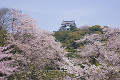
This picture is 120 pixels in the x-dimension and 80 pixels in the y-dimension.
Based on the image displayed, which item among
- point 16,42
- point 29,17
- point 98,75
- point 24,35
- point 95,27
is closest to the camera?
point 98,75

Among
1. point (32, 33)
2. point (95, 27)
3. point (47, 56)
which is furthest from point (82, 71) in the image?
point (95, 27)

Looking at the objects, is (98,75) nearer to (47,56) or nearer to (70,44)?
(47,56)

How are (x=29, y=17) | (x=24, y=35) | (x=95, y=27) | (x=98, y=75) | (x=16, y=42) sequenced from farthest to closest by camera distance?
(x=95, y=27)
(x=29, y=17)
(x=24, y=35)
(x=16, y=42)
(x=98, y=75)

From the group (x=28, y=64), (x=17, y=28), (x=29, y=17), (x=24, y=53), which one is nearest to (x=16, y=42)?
(x=24, y=53)

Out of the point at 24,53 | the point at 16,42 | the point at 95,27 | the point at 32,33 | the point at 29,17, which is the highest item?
the point at 95,27

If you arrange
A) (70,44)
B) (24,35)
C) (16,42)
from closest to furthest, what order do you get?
(16,42)
(24,35)
(70,44)

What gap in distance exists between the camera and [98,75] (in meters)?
5.50

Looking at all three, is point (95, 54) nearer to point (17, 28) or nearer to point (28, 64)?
point (28, 64)

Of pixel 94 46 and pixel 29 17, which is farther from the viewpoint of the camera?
pixel 29 17

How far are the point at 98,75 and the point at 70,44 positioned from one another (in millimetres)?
26309

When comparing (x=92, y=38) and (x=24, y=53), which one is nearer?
(x=24, y=53)

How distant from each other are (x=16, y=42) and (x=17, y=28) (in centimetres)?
267

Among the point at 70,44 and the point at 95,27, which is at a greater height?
the point at 95,27

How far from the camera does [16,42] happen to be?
10422mm
